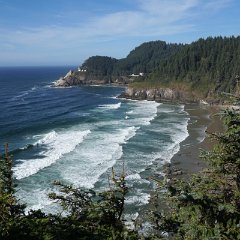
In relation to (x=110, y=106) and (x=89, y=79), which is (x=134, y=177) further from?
(x=89, y=79)

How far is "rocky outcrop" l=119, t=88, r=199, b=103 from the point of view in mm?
118812

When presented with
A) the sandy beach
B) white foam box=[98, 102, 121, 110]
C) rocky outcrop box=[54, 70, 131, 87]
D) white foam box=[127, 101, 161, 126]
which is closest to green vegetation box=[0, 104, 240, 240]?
the sandy beach

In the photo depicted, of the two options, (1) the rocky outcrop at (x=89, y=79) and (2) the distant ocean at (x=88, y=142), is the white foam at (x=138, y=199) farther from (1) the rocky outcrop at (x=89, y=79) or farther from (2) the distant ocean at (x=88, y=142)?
(1) the rocky outcrop at (x=89, y=79)

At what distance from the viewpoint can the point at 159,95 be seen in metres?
124

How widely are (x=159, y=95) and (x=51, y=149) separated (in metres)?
72.2

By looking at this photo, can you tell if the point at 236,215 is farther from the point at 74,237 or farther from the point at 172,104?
the point at 172,104

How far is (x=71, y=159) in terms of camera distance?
50.9m

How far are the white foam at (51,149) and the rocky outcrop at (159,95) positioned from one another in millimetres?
55904

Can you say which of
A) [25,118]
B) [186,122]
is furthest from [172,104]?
[25,118]

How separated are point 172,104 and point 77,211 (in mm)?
98220

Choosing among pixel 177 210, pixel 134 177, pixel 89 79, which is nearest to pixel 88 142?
pixel 134 177

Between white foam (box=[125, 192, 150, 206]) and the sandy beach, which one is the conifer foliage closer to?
the sandy beach

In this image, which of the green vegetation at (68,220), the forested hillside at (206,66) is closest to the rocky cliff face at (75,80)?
the forested hillside at (206,66)

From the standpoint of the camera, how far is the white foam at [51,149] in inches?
1835
